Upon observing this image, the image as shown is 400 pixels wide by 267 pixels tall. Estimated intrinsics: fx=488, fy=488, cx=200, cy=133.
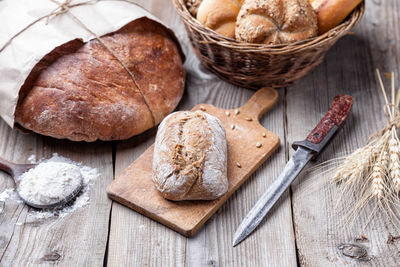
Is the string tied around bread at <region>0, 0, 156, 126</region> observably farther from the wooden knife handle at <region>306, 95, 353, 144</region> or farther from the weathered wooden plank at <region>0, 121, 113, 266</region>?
the wooden knife handle at <region>306, 95, 353, 144</region>

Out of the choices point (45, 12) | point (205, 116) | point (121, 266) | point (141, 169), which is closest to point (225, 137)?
point (205, 116)

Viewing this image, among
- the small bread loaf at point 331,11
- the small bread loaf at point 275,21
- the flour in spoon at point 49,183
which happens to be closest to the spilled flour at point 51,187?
the flour in spoon at point 49,183

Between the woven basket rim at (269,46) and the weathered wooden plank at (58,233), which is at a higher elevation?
the woven basket rim at (269,46)

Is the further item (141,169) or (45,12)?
(45,12)

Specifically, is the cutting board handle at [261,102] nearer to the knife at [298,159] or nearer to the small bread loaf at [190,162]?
the knife at [298,159]

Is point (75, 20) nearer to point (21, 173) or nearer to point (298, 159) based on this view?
point (21, 173)

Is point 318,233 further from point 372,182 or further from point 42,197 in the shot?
point 42,197
